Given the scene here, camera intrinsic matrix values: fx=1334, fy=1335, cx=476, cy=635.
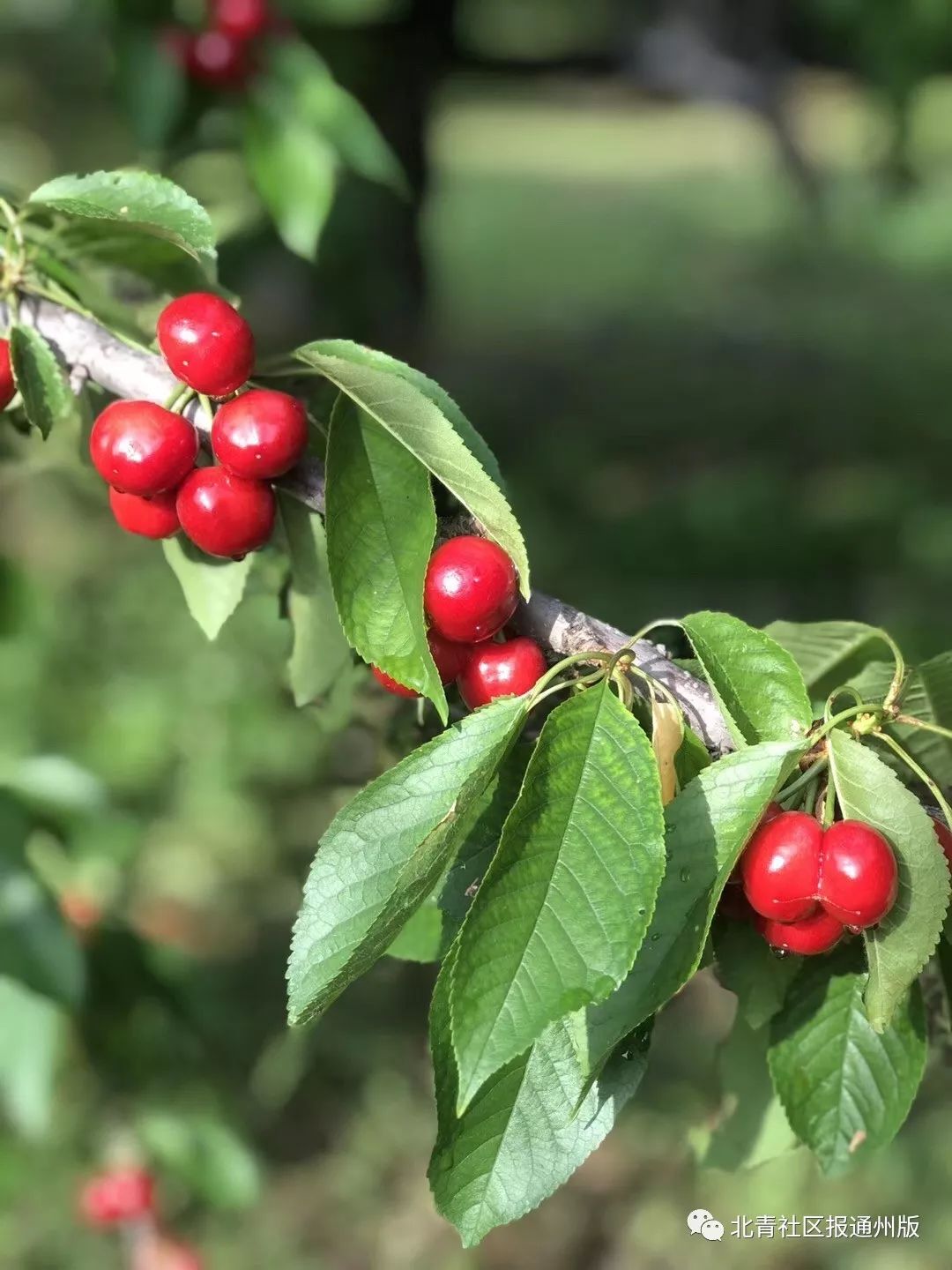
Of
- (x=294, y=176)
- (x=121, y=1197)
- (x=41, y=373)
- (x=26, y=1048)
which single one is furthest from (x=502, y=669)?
(x=121, y=1197)

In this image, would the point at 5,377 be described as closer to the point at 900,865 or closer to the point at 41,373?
the point at 41,373

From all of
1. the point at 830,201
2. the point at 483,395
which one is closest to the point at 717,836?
the point at 483,395

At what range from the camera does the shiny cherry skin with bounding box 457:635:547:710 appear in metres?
0.99

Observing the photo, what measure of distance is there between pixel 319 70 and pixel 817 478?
498 cm

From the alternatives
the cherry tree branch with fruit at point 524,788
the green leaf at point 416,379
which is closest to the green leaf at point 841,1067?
the cherry tree branch with fruit at point 524,788

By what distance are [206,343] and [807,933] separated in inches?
25.4

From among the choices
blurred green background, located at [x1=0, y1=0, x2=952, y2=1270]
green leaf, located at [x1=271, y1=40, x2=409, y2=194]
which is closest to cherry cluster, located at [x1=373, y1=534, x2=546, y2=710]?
blurred green background, located at [x1=0, y1=0, x2=952, y2=1270]

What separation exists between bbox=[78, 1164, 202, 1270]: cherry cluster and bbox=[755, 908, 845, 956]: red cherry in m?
1.93

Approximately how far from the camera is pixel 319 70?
7.59ft

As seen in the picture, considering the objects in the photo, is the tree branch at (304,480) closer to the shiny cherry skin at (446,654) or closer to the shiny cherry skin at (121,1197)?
the shiny cherry skin at (446,654)

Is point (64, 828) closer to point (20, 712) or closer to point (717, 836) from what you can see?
point (717, 836)

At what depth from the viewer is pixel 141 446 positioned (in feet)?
3.44

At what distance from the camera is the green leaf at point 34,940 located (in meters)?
1.69

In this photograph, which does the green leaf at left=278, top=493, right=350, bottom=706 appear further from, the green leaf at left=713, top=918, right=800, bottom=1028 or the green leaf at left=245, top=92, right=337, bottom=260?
the green leaf at left=245, top=92, right=337, bottom=260
